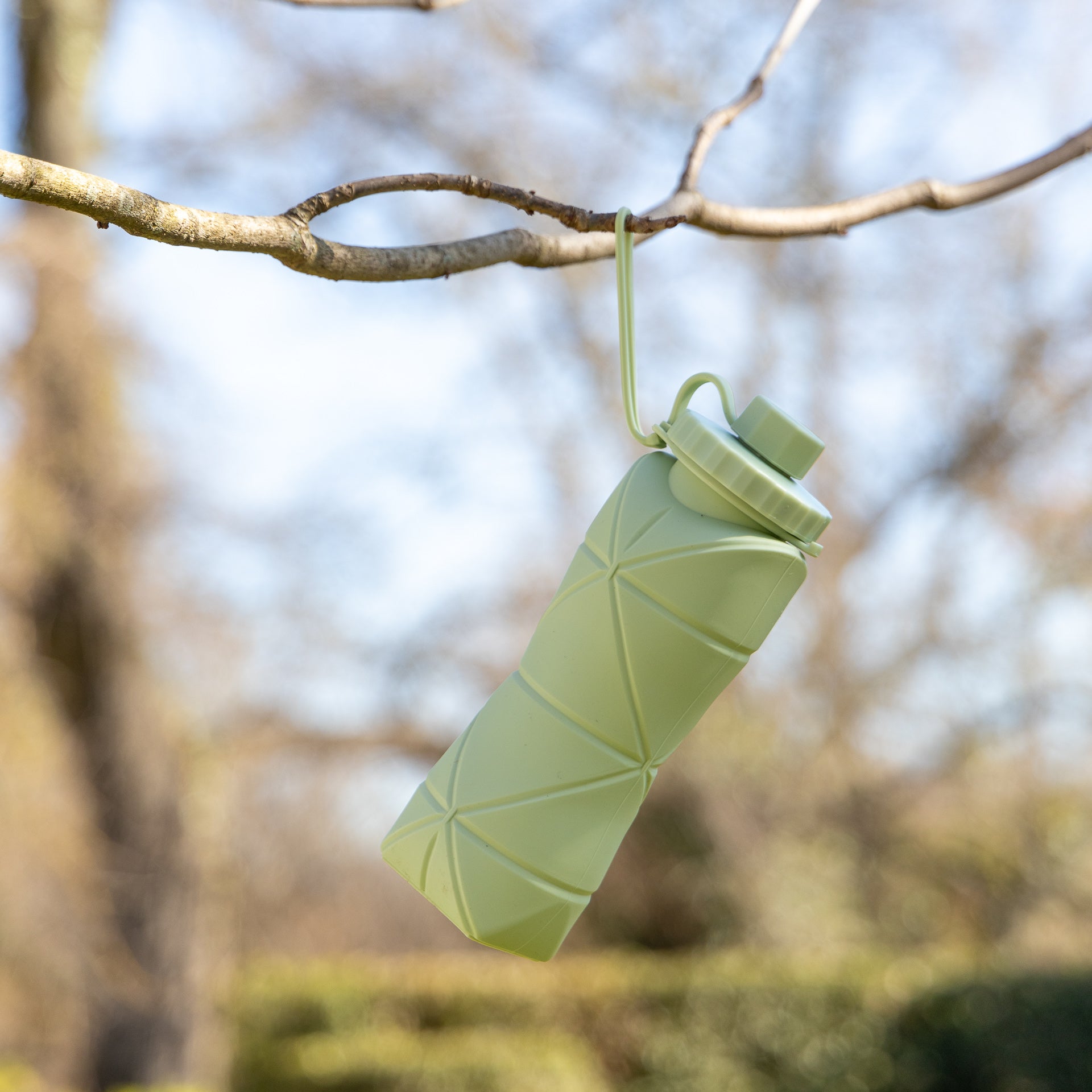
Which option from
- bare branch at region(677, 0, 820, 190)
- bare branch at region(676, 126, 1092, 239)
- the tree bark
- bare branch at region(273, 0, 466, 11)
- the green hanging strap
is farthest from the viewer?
the tree bark

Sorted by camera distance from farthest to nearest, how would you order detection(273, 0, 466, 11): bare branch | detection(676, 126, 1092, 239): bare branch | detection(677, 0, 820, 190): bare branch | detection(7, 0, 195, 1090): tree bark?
detection(7, 0, 195, 1090): tree bark < detection(273, 0, 466, 11): bare branch < detection(677, 0, 820, 190): bare branch < detection(676, 126, 1092, 239): bare branch

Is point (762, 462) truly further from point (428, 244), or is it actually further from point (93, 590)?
point (93, 590)

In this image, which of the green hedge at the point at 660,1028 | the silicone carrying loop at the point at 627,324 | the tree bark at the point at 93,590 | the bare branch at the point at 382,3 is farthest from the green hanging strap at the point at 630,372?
the green hedge at the point at 660,1028

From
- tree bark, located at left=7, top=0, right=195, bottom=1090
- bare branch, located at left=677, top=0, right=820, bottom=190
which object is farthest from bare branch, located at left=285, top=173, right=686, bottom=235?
tree bark, located at left=7, top=0, right=195, bottom=1090

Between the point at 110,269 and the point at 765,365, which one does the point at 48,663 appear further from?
the point at 765,365

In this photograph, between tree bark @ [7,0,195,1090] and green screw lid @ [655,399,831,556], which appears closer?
green screw lid @ [655,399,831,556]

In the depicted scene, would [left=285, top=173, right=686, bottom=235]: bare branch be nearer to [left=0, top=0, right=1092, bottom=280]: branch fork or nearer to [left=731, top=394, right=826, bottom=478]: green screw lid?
[left=0, top=0, right=1092, bottom=280]: branch fork

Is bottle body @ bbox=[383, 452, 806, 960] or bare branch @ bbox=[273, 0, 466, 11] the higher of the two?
bare branch @ bbox=[273, 0, 466, 11]

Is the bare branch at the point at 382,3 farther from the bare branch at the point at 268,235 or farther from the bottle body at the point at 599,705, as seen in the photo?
the bottle body at the point at 599,705
